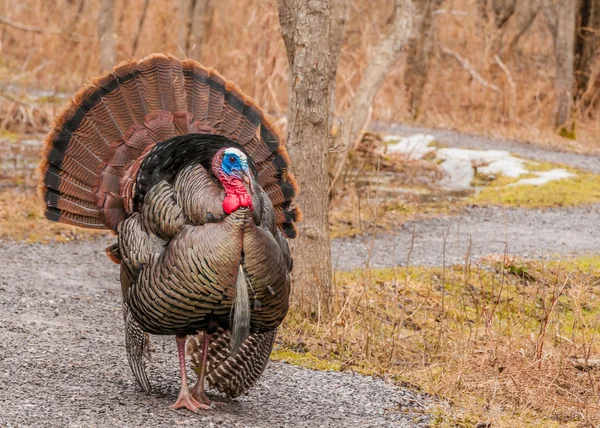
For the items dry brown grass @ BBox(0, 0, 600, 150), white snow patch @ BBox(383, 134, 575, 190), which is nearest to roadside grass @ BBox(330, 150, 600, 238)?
white snow patch @ BBox(383, 134, 575, 190)

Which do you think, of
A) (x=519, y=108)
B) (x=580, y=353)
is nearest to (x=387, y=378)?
(x=580, y=353)

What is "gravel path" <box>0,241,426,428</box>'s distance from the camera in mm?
3988

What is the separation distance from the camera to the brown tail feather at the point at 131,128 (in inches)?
189

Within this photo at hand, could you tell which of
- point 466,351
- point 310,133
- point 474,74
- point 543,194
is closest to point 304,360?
point 466,351

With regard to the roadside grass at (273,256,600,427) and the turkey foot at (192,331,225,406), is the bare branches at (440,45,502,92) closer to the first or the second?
the roadside grass at (273,256,600,427)

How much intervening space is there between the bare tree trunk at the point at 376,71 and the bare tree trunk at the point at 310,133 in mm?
2776

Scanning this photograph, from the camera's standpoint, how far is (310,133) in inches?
221

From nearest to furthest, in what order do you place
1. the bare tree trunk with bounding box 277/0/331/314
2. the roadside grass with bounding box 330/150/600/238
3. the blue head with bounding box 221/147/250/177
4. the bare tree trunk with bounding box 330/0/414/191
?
the blue head with bounding box 221/147/250/177 < the bare tree trunk with bounding box 277/0/331/314 < the bare tree trunk with bounding box 330/0/414/191 < the roadside grass with bounding box 330/150/600/238

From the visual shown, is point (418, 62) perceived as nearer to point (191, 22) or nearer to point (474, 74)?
point (474, 74)

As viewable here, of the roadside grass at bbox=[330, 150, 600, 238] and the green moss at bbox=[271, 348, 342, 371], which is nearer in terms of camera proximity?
the green moss at bbox=[271, 348, 342, 371]

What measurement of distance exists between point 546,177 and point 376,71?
437 centimetres

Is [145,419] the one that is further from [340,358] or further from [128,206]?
[340,358]

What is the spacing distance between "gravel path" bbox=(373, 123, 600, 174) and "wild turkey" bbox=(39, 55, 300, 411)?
844 centimetres

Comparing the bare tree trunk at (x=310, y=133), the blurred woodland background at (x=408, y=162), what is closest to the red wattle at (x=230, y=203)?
the blurred woodland background at (x=408, y=162)
